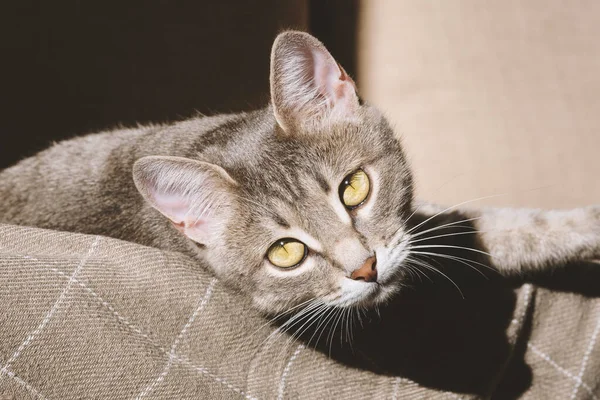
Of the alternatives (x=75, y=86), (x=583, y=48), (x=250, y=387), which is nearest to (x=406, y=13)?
(x=583, y=48)

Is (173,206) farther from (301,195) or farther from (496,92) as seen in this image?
(496,92)

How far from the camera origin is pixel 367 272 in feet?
2.93

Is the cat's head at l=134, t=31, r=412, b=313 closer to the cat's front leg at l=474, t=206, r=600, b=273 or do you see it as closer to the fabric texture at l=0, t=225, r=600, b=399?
the fabric texture at l=0, t=225, r=600, b=399

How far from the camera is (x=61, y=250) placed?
916 mm

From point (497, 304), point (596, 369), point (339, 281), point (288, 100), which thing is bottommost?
point (596, 369)

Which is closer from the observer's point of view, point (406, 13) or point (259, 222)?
point (259, 222)

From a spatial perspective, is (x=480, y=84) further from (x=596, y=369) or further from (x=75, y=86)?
(x=75, y=86)

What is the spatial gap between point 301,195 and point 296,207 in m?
0.02

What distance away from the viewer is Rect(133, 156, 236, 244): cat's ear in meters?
0.92

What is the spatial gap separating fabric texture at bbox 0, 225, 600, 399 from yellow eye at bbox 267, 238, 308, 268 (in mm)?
→ 105

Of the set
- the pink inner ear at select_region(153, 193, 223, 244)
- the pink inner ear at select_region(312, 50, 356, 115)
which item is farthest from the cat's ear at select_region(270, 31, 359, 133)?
the pink inner ear at select_region(153, 193, 223, 244)

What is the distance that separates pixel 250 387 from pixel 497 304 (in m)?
0.49

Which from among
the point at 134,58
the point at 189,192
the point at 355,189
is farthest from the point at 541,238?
the point at 134,58

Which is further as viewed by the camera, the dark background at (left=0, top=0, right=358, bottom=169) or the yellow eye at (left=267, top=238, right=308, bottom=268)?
the dark background at (left=0, top=0, right=358, bottom=169)
